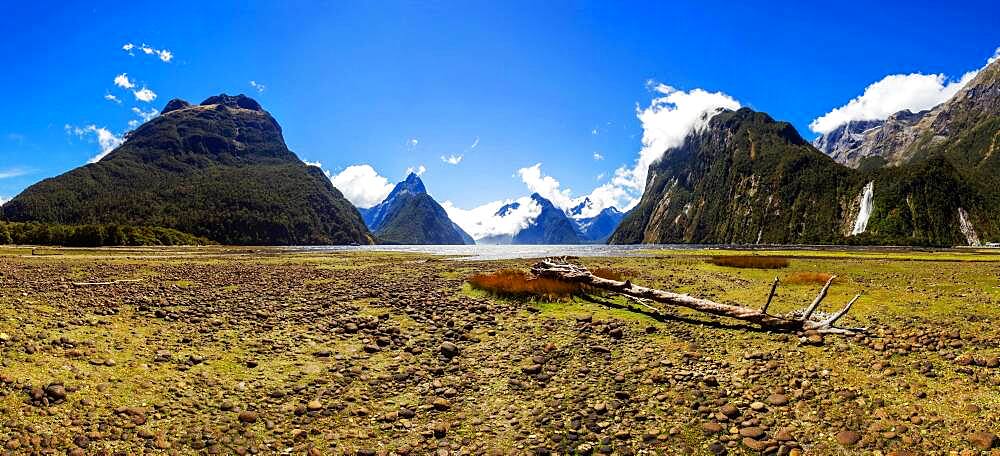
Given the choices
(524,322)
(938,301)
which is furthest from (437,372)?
(938,301)

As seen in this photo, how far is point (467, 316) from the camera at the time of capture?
16750 millimetres

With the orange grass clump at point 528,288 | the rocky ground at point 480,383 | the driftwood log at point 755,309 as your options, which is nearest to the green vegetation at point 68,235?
the rocky ground at point 480,383

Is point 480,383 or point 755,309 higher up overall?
point 755,309

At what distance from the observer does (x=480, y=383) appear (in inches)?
402

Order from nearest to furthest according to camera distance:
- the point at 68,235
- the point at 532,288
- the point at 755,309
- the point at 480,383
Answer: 1. the point at 480,383
2. the point at 755,309
3. the point at 532,288
4. the point at 68,235

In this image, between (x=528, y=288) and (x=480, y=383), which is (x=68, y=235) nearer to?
(x=528, y=288)

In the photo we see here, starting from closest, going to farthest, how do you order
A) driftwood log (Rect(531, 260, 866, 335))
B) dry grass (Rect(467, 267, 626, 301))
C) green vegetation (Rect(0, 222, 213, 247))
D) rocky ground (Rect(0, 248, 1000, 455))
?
rocky ground (Rect(0, 248, 1000, 455)) < driftwood log (Rect(531, 260, 866, 335)) < dry grass (Rect(467, 267, 626, 301)) < green vegetation (Rect(0, 222, 213, 247))

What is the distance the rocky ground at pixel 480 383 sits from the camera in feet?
23.9

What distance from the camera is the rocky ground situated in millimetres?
7297

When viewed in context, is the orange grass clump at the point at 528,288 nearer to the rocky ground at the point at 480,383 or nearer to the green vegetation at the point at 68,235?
the rocky ground at the point at 480,383

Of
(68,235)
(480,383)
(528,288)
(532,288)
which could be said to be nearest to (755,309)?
(532,288)

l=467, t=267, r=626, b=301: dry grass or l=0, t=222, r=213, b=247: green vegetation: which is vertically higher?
l=0, t=222, r=213, b=247: green vegetation

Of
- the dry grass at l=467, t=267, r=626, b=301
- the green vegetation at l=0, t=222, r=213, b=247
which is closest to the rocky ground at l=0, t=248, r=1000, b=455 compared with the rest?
the dry grass at l=467, t=267, r=626, b=301

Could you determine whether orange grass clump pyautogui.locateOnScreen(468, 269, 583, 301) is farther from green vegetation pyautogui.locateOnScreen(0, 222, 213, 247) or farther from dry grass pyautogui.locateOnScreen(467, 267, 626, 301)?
green vegetation pyautogui.locateOnScreen(0, 222, 213, 247)
